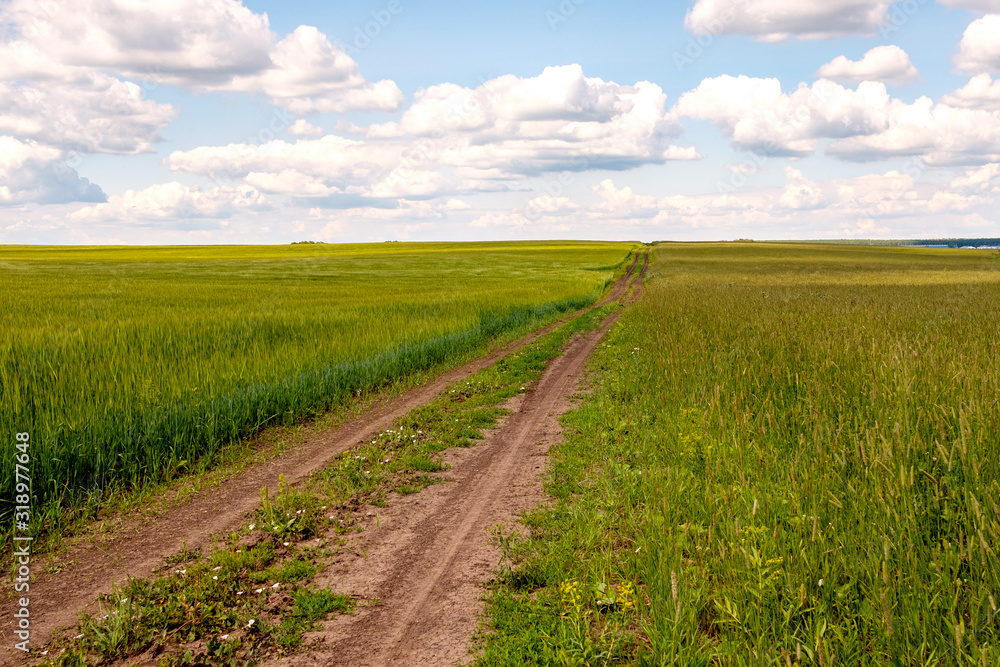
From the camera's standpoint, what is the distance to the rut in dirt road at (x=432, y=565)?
4.26m

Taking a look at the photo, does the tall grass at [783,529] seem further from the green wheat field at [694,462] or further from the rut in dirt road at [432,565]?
the rut in dirt road at [432,565]

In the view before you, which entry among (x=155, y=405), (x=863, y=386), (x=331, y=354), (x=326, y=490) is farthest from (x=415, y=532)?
(x=331, y=354)

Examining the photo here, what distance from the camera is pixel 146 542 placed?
6.04 metres

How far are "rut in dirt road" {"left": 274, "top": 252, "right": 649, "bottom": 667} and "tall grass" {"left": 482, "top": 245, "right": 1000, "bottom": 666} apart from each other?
1.17ft

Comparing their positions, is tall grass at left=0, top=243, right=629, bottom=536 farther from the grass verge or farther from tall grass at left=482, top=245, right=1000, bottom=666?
tall grass at left=482, top=245, right=1000, bottom=666

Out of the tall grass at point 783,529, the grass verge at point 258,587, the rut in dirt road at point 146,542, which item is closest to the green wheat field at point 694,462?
the tall grass at point 783,529

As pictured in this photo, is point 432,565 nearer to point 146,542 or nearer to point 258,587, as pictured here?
point 258,587

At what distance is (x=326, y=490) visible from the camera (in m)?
7.24

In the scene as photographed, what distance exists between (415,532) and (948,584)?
4313mm

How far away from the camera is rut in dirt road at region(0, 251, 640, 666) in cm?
483

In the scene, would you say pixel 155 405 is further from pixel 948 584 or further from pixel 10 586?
pixel 948 584

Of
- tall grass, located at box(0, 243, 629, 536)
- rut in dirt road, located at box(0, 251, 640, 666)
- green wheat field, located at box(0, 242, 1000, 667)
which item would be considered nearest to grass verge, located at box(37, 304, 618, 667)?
rut in dirt road, located at box(0, 251, 640, 666)

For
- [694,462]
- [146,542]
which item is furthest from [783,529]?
[146,542]

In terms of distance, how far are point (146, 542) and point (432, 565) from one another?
9.77 feet
